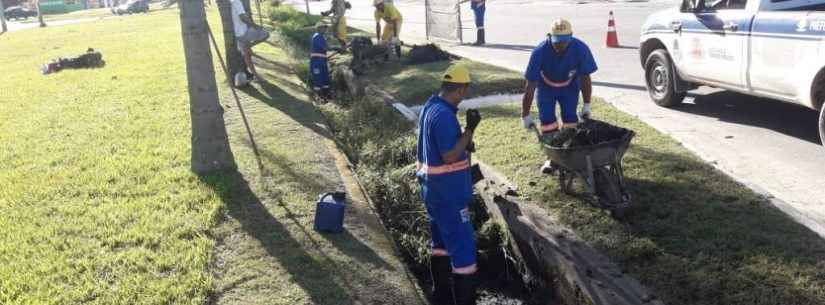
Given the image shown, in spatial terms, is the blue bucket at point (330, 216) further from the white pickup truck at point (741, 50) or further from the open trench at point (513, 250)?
the white pickup truck at point (741, 50)

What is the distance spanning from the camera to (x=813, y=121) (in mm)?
8305

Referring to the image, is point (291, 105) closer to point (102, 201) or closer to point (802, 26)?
point (102, 201)

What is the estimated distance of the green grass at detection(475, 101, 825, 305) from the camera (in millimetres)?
4324

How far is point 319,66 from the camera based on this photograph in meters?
12.0

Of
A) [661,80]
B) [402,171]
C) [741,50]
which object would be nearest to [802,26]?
[741,50]

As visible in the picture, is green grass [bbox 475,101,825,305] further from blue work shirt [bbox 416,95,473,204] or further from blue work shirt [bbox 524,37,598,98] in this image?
blue work shirt [bbox 416,95,473,204]

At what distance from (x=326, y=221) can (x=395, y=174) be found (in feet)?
5.89

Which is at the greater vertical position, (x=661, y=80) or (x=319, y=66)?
(x=319, y=66)

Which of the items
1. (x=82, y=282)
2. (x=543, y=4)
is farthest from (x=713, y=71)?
(x=543, y=4)

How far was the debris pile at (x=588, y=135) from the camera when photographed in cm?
554

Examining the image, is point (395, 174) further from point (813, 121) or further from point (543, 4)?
point (543, 4)

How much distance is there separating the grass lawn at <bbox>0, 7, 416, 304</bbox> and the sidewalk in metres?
0.01

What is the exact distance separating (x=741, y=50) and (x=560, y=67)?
109 inches

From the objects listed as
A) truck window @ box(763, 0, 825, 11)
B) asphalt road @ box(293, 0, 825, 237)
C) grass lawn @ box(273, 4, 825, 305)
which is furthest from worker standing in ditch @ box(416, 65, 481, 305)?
truck window @ box(763, 0, 825, 11)
